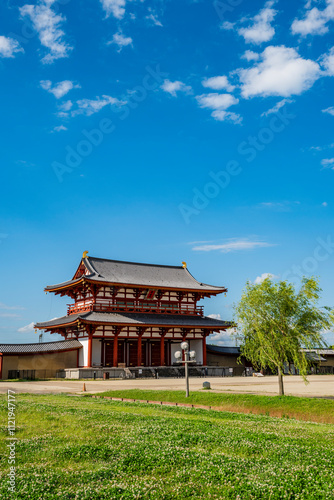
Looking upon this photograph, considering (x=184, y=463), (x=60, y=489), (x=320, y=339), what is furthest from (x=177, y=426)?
(x=320, y=339)

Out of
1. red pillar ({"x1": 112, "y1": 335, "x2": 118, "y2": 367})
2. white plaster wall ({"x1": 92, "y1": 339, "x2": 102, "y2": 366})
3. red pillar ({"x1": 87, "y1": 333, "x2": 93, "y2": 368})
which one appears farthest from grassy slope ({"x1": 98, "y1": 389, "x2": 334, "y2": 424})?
white plaster wall ({"x1": 92, "y1": 339, "x2": 102, "y2": 366})

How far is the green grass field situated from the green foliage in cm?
1092

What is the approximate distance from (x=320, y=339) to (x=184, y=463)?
54.0 feet

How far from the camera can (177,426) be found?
1062 centimetres

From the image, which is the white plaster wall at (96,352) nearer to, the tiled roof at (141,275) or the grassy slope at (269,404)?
the tiled roof at (141,275)

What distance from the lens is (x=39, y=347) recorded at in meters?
42.5

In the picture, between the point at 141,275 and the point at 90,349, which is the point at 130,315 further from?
the point at 141,275

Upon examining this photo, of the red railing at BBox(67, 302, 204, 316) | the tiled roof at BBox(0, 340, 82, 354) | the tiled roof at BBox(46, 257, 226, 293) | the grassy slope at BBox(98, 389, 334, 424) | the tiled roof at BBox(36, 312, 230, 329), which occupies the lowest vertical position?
the grassy slope at BBox(98, 389, 334, 424)

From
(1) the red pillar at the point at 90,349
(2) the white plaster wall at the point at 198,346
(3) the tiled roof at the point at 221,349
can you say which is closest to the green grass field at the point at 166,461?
(1) the red pillar at the point at 90,349

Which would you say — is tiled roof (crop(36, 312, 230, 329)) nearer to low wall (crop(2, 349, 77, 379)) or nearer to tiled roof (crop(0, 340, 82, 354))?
tiled roof (crop(0, 340, 82, 354))

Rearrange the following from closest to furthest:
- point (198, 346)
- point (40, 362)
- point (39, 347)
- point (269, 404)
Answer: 1. point (269, 404)
2. point (40, 362)
3. point (39, 347)
4. point (198, 346)

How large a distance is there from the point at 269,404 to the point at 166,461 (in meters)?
12.2

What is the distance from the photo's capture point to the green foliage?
21.6m

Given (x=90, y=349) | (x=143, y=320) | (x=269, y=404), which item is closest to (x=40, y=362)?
(x=90, y=349)
